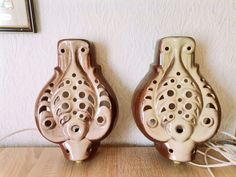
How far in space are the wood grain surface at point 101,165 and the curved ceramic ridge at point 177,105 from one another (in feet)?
0.12

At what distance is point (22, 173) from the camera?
54cm

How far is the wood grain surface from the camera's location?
1.76 feet

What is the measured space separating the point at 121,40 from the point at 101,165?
0.33m

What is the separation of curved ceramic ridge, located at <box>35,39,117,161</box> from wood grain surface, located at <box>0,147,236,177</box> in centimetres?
4

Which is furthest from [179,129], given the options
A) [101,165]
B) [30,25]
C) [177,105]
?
[30,25]

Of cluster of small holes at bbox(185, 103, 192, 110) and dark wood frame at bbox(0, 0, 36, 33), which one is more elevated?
dark wood frame at bbox(0, 0, 36, 33)

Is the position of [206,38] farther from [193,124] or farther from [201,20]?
[193,124]

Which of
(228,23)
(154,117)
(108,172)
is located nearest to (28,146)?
(108,172)

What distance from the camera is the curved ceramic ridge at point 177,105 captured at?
0.54m

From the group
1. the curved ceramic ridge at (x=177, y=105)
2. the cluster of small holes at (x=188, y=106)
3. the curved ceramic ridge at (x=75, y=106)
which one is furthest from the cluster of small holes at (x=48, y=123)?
the cluster of small holes at (x=188, y=106)

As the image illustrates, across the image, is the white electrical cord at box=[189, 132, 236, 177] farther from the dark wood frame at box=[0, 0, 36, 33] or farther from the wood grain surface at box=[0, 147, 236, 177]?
the dark wood frame at box=[0, 0, 36, 33]

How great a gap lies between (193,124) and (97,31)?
342mm

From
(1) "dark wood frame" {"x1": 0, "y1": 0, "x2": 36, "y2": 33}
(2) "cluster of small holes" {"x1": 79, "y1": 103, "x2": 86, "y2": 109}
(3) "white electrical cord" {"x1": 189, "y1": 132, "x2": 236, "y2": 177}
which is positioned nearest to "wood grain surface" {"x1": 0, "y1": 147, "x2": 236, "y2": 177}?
(3) "white electrical cord" {"x1": 189, "y1": 132, "x2": 236, "y2": 177}

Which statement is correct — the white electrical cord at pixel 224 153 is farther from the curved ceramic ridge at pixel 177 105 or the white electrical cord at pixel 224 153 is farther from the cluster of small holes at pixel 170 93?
the cluster of small holes at pixel 170 93
